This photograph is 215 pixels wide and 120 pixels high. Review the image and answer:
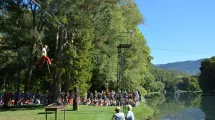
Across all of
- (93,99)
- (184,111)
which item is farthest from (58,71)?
(184,111)

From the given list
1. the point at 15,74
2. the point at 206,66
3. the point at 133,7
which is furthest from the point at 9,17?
the point at 206,66

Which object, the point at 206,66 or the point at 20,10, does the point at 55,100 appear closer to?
the point at 20,10

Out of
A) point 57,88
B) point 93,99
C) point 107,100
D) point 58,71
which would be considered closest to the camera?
point 58,71

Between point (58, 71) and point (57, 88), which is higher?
point (58, 71)

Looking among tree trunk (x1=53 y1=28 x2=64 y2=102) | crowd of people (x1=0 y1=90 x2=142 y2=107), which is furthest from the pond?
tree trunk (x1=53 y1=28 x2=64 y2=102)

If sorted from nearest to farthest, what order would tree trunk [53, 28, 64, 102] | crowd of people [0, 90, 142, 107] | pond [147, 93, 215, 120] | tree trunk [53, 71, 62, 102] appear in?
tree trunk [53, 28, 64, 102], tree trunk [53, 71, 62, 102], crowd of people [0, 90, 142, 107], pond [147, 93, 215, 120]

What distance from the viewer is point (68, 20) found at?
85.4 feet

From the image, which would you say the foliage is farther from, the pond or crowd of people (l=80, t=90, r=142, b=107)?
crowd of people (l=80, t=90, r=142, b=107)

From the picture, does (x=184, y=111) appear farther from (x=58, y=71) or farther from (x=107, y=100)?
(x=58, y=71)

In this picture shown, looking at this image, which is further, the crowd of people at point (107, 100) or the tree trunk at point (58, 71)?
the crowd of people at point (107, 100)

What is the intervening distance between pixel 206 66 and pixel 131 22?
88065mm

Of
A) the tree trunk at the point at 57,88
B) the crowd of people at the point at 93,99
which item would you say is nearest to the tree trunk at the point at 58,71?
the tree trunk at the point at 57,88

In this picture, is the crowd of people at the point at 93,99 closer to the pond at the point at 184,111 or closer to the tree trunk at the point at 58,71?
the tree trunk at the point at 58,71

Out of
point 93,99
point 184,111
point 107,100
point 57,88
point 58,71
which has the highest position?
point 58,71
